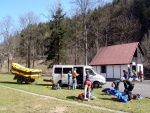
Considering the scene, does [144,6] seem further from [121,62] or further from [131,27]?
[121,62]

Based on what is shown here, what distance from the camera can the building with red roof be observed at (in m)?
39.2

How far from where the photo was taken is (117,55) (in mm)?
41531

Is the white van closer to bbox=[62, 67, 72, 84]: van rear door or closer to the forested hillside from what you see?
bbox=[62, 67, 72, 84]: van rear door

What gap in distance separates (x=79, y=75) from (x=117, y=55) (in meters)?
19.9

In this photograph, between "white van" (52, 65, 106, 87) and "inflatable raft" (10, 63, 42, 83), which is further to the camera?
"inflatable raft" (10, 63, 42, 83)

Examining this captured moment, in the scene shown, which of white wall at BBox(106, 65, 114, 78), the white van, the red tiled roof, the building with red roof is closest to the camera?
the white van

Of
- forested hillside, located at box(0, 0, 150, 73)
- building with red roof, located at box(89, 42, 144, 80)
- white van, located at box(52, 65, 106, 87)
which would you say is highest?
forested hillside, located at box(0, 0, 150, 73)

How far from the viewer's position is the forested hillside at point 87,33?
4816cm

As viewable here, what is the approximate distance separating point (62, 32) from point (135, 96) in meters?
33.8

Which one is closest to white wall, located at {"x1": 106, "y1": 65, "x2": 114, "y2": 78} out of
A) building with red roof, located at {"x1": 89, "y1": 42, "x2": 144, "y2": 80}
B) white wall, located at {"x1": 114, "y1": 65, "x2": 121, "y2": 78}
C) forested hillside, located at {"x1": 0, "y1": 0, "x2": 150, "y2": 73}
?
building with red roof, located at {"x1": 89, "y1": 42, "x2": 144, "y2": 80}

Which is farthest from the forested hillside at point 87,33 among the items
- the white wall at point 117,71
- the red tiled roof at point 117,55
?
the white wall at point 117,71

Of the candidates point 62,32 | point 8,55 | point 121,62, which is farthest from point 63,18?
point 8,55

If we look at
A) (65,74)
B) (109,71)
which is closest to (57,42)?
(109,71)

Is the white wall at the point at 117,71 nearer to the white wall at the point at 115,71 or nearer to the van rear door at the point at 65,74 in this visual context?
the white wall at the point at 115,71
